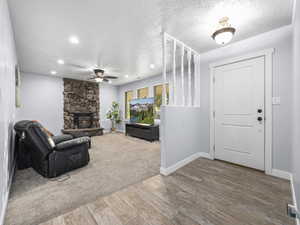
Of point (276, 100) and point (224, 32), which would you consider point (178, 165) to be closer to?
point (276, 100)

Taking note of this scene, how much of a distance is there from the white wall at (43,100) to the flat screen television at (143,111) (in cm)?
317

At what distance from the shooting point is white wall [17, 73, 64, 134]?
459 centimetres

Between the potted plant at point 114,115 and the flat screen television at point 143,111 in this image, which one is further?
the potted plant at point 114,115

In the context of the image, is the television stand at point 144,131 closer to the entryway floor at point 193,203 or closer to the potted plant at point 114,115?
the potted plant at point 114,115

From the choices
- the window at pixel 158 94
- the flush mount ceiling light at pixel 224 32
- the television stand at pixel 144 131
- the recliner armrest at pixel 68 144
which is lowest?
the television stand at pixel 144 131

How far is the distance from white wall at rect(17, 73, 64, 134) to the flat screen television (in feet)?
10.4

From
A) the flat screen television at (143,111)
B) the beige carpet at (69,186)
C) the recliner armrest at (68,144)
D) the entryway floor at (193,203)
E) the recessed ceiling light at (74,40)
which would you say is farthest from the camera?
the flat screen television at (143,111)

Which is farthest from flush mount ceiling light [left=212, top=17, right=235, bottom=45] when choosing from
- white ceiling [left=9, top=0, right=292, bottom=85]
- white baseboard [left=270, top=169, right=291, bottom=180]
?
white baseboard [left=270, top=169, right=291, bottom=180]

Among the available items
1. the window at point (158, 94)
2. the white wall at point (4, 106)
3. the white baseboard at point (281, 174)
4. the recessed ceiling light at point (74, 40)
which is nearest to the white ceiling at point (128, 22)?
the recessed ceiling light at point (74, 40)

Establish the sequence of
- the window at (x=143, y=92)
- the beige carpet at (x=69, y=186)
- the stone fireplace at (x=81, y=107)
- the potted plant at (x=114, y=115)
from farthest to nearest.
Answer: the potted plant at (x=114, y=115) → the window at (x=143, y=92) → the stone fireplace at (x=81, y=107) → the beige carpet at (x=69, y=186)

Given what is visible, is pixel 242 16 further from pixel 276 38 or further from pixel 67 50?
pixel 67 50

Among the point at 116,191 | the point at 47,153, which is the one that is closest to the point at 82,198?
the point at 116,191

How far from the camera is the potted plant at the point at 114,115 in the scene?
680cm

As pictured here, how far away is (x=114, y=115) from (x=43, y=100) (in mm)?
3067
